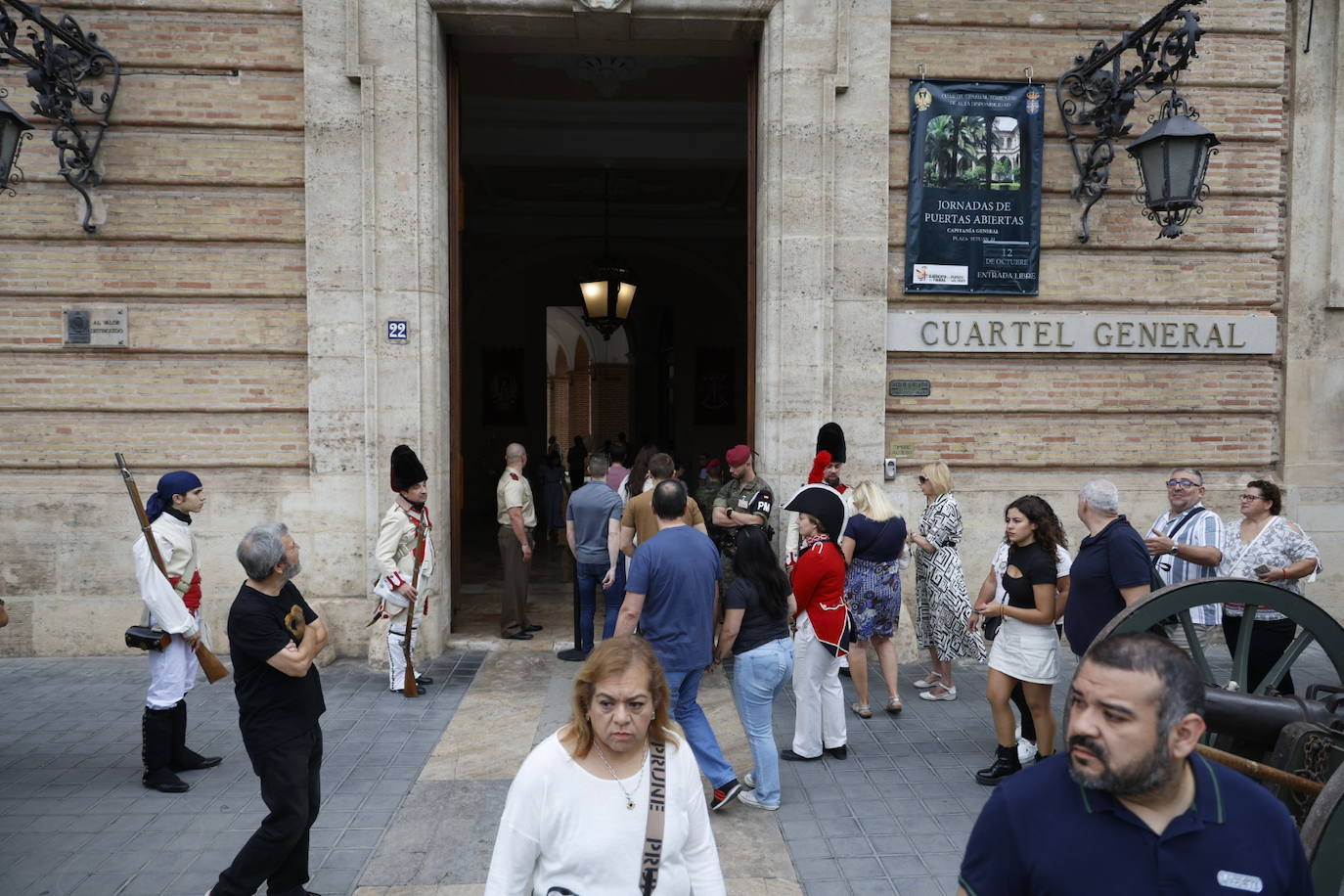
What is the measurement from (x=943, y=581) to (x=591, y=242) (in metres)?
14.4

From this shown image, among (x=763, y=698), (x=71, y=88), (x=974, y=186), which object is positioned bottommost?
(x=763, y=698)

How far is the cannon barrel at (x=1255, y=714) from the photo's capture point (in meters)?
3.29

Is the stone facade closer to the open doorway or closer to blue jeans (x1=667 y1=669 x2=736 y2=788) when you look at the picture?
the open doorway

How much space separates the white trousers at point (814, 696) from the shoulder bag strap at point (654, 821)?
126 inches

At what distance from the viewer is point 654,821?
2557 millimetres

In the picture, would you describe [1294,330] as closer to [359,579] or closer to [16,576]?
[359,579]

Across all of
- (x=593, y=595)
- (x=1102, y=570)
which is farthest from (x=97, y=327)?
(x=1102, y=570)

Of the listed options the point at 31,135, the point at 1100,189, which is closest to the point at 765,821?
the point at 1100,189

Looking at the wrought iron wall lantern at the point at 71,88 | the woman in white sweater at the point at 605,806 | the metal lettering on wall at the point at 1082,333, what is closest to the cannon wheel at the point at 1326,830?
the woman in white sweater at the point at 605,806

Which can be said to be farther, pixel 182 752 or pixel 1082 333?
pixel 1082 333

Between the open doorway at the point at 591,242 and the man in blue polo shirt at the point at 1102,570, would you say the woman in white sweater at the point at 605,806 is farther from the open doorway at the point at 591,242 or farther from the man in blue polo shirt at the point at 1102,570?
the open doorway at the point at 591,242

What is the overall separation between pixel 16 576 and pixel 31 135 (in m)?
3.86

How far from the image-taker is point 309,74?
816 centimetres

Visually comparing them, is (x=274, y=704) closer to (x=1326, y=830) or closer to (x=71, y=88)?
(x=1326, y=830)
